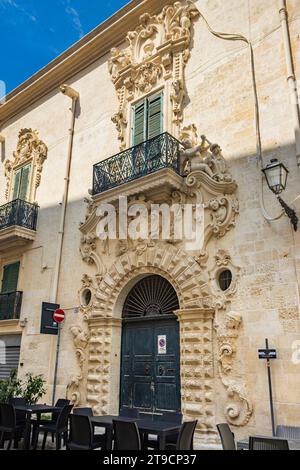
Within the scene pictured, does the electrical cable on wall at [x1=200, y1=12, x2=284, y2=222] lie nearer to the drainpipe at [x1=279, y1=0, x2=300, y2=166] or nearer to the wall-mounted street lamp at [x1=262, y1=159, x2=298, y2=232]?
the wall-mounted street lamp at [x1=262, y1=159, x2=298, y2=232]

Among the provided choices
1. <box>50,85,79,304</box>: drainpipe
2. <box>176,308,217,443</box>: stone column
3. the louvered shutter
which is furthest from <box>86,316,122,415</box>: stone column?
the louvered shutter

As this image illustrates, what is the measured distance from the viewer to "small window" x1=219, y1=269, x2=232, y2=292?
8242 mm

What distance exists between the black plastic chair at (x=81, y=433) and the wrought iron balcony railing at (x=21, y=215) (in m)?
7.99

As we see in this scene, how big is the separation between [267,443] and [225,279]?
4135 millimetres

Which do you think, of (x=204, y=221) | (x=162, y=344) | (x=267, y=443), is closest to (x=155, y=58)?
(x=204, y=221)

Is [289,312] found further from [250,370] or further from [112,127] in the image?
[112,127]

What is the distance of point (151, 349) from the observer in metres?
9.23

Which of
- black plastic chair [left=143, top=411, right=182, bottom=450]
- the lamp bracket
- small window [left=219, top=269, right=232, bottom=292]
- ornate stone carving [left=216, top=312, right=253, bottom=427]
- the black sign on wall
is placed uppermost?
the lamp bracket

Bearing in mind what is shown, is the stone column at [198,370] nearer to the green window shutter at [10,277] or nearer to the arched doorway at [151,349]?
the arched doorway at [151,349]

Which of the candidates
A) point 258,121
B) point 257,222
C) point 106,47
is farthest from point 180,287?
point 106,47

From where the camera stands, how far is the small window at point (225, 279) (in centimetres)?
824

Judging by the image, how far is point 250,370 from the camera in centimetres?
739

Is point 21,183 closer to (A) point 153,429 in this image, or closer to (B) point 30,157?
(B) point 30,157

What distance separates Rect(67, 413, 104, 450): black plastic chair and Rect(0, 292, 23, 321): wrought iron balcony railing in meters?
6.98
